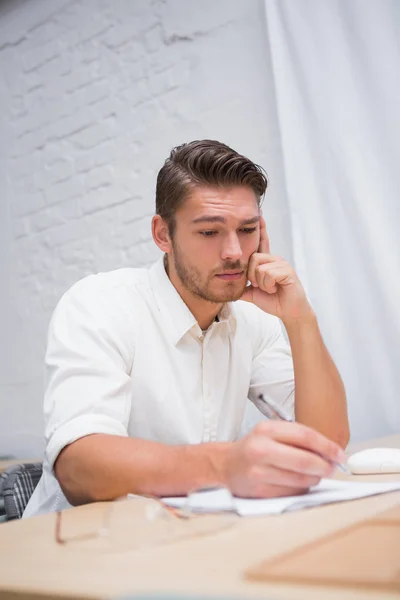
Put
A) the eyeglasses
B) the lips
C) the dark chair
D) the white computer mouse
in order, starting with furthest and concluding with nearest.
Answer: the lips, the dark chair, the white computer mouse, the eyeglasses

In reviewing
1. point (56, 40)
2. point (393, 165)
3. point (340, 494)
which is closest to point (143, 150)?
point (56, 40)

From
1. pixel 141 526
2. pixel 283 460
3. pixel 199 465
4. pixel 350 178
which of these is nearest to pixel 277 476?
pixel 283 460

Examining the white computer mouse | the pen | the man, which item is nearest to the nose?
the man

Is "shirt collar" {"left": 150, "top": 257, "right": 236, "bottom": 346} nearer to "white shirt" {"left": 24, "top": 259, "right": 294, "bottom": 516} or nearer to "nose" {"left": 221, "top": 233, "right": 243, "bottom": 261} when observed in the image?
"white shirt" {"left": 24, "top": 259, "right": 294, "bottom": 516}

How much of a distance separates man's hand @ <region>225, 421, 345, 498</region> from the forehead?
69 centimetres

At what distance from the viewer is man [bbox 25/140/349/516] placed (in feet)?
3.99

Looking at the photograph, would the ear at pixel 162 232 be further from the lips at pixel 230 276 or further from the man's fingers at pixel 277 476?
the man's fingers at pixel 277 476

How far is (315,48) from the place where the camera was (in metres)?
2.21

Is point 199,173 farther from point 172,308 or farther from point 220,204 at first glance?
point 172,308

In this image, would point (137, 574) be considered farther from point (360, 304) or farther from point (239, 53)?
point (239, 53)

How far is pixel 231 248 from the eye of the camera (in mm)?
1538

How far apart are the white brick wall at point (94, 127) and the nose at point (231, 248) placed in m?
0.88

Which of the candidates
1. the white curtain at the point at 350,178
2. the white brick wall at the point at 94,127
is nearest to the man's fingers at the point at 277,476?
the white curtain at the point at 350,178

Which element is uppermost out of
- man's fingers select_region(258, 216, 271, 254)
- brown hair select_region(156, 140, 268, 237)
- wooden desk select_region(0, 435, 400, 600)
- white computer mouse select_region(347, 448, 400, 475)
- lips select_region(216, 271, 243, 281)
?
brown hair select_region(156, 140, 268, 237)
